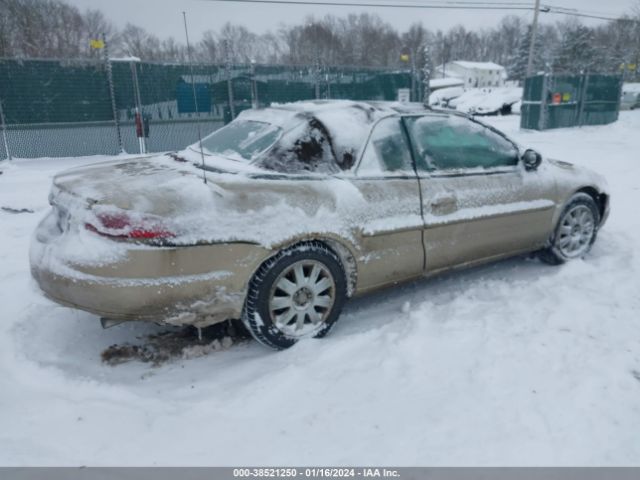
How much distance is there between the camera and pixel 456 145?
152 inches

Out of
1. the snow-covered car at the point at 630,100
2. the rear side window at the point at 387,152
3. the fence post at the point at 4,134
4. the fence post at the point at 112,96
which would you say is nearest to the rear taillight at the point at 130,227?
the rear side window at the point at 387,152

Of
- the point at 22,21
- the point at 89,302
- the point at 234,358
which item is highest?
the point at 22,21

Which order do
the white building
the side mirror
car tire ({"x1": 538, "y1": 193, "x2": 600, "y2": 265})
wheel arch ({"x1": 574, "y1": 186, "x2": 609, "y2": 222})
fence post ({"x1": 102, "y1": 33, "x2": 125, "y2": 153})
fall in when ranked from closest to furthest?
the side mirror → car tire ({"x1": 538, "y1": 193, "x2": 600, "y2": 265}) → wheel arch ({"x1": 574, "y1": 186, "x2": 609, "y2": 222}) → fence post ({"x1": 102, "y1": 33, "x2": 125, "y2": 153}) → the white building

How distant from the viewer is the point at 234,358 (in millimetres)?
3111

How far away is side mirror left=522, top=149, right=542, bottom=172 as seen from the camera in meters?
4.09

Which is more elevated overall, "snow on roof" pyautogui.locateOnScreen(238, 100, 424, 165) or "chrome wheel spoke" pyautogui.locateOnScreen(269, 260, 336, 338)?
"snow on roof" pyautogui.locateOnScreen(238, 100, 424, 165)

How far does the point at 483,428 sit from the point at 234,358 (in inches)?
60.6

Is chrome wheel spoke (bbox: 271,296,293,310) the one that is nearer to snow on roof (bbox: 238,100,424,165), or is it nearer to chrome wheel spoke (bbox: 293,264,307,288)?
chrome wheel spoke (bbox: 293,264,307,288)

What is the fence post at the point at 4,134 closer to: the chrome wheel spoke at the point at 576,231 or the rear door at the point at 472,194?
the rear door at the point at 472,194

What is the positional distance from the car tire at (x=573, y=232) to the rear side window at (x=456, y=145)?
2.73 feet

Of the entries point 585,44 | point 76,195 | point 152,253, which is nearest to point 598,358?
point 152,253

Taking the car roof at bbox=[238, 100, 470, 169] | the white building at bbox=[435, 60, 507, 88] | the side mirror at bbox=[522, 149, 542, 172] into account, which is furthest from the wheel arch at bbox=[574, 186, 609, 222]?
the white building at bbox=[435, 60, 507, 88]

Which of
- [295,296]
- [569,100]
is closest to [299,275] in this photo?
[295,296]

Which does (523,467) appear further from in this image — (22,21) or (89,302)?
(22,21)
